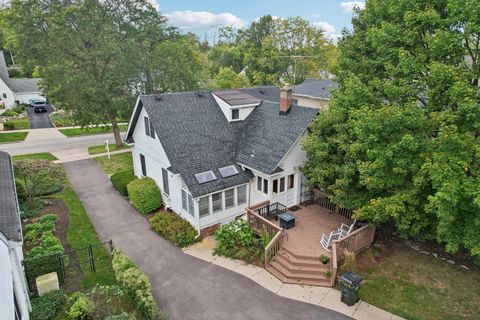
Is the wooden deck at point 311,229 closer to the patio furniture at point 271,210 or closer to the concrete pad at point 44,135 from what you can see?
the patio furniture at point 271,210

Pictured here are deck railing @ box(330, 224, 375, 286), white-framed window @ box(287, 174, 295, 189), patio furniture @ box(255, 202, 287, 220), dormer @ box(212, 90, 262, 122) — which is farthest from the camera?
dormer @ box(212, 90, 262, 122)

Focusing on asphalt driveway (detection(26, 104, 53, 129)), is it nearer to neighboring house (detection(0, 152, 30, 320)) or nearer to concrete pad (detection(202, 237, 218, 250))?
neighboring house (detection(0, 152, 30, 320))

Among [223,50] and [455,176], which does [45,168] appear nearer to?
[455,176]

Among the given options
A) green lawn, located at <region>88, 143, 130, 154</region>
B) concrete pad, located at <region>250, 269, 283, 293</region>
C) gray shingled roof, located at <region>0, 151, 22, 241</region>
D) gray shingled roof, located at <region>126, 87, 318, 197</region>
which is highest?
gray shingled roof, located at <region>126, 87, 318, 197</region>

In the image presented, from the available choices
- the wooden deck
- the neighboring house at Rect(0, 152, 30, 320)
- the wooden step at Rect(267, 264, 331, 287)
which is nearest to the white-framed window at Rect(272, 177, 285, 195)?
the wooden deck

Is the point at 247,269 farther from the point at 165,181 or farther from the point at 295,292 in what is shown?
the point at 165,181

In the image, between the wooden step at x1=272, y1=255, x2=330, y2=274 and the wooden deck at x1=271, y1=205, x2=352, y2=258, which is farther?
the wooden deck at x1=271, y1=205, x2=352, y2=258

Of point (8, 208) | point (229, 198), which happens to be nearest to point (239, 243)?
point (229, 198)
